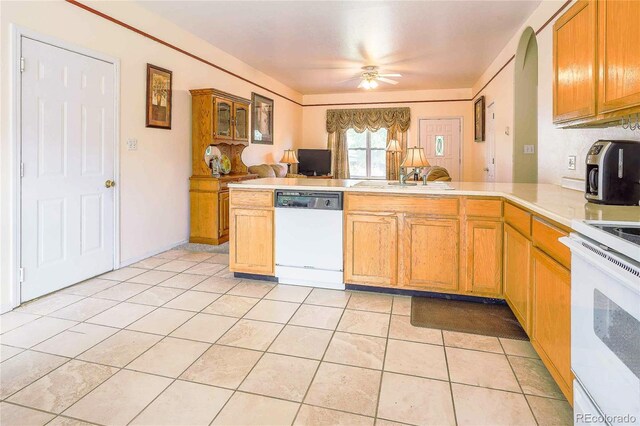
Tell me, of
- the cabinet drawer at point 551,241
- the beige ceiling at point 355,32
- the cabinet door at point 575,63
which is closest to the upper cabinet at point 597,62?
the cabinet door at point 575,63

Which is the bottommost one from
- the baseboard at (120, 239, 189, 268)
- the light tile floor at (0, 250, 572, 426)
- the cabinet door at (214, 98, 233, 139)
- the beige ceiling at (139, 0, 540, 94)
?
the light tile floor at (0, 250, 572, 426)

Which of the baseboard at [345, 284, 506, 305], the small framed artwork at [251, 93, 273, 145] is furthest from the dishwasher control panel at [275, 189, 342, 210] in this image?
the small framed artwork at [251, 93, 273, 145]

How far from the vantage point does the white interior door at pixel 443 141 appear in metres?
8.51

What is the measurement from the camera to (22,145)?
9.47 feet

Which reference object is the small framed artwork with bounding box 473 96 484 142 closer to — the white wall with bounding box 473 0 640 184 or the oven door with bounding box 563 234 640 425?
the white wall with bounding box 473 0 640 184

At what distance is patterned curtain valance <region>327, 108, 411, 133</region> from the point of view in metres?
8.63

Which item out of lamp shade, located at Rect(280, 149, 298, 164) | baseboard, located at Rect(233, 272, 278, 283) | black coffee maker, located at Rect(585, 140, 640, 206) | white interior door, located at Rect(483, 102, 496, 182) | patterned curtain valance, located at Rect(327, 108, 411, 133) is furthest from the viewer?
patterned curtain valance, located at Rect(327, 108, 411, 133)

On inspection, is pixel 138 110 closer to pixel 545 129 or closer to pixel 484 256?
pixel 484 256

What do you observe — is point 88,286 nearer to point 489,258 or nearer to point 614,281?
point 489,258

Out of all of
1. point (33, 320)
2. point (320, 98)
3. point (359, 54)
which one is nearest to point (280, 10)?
point (359, 54)

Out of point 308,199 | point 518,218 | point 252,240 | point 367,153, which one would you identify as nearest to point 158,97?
point 252,240

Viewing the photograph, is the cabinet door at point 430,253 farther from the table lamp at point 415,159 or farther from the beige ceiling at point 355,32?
the beige ceiling at point 355,32

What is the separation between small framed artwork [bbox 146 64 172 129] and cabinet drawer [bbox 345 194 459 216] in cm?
255

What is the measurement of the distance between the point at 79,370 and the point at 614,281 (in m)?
2.34
